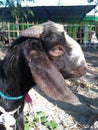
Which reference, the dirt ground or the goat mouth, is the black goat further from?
the dirt ground

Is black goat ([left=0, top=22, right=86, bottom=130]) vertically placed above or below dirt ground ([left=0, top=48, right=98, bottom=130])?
above

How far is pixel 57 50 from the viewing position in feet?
8.26

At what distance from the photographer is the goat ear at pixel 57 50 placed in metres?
2.50

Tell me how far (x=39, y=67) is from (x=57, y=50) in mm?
239

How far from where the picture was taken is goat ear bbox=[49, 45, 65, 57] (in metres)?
2.50

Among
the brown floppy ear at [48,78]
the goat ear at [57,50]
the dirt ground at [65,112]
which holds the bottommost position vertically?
the dirt ground at [65,112]

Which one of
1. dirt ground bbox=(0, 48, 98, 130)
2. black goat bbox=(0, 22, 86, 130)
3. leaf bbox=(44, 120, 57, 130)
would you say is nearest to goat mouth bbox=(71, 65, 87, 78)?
black goat bbox=(0, 22, 86, 130)

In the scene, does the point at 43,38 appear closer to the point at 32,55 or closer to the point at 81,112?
the point at 32,55

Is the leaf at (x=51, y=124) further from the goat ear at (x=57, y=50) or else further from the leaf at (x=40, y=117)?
the goat ear at (x=57, y=50)

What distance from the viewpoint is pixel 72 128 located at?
452 centimetres

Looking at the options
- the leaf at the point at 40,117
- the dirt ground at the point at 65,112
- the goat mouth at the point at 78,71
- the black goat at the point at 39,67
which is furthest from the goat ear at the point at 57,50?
the leaf at the point at 40,117

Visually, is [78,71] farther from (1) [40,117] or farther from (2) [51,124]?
(1) [40,117]

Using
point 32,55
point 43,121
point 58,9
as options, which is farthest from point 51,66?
point 58,9

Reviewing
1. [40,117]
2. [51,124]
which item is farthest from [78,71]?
[40,117]
